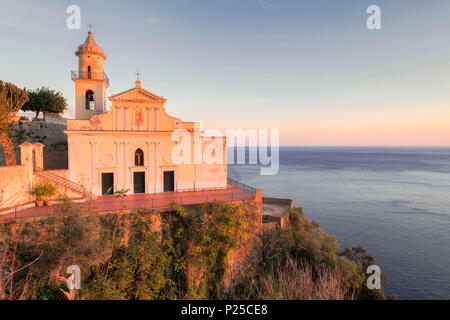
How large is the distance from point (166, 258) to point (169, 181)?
715 cm

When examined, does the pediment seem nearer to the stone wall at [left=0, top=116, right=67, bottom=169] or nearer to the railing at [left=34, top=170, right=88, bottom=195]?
the railing at [left=34, top=170, right=88, bottom=195]

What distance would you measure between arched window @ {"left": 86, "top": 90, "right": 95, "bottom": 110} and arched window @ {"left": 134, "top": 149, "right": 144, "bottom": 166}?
251 inches

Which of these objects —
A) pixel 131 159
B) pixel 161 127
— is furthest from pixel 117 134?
pixel 161 127

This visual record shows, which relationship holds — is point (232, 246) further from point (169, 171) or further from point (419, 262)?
point (419, 262)

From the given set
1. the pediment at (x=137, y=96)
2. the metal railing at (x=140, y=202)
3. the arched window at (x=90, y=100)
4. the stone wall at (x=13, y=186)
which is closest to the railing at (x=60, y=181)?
the stone wall at (x=13, y=186)

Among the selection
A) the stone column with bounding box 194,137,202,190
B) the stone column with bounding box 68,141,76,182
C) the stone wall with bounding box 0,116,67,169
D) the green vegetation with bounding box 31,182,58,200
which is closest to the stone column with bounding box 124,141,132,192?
the stone column with bounding box 68,141,76,182

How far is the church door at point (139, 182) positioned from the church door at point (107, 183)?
5.18 feet

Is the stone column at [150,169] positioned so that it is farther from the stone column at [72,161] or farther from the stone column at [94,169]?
the stone column at [72,161]

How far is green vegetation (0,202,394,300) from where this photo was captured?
754 cm

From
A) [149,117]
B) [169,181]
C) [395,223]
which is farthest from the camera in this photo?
[395,223]

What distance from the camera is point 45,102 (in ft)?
89.9

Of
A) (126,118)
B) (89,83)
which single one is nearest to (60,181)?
(126,118)

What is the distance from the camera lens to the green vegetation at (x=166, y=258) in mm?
7539

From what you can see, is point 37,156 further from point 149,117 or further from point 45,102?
point 45,102
